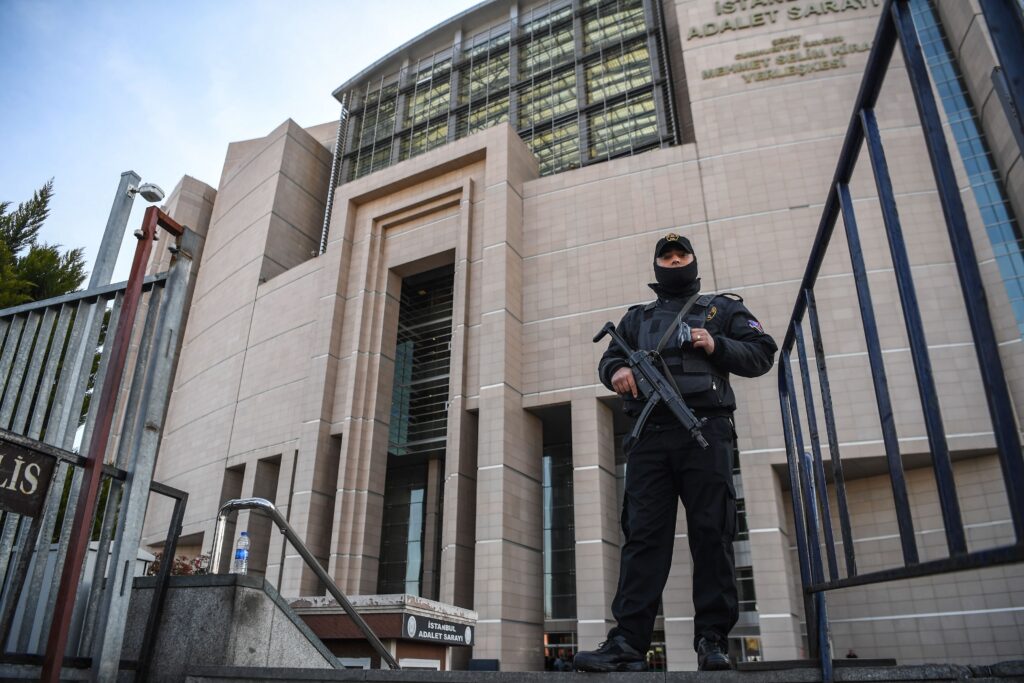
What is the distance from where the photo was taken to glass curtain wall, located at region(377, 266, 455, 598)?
25422 mm

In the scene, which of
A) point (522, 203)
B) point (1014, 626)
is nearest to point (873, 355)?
point (1014, 626)

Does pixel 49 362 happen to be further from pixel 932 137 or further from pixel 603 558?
pixel 603 558

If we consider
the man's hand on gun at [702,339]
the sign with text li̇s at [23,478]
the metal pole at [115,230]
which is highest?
the metal pole at [115,230]

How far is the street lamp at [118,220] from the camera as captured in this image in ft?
13.1

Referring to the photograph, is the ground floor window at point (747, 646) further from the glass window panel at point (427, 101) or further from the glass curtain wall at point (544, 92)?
the glass window panel at point (427, 101)

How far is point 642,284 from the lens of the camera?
22.0 meters

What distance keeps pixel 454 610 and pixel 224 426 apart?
21.6 metres

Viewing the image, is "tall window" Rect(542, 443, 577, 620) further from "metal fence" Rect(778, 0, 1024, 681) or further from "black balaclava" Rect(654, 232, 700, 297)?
"metal fence" Rect(778, 0, 1024, 681)

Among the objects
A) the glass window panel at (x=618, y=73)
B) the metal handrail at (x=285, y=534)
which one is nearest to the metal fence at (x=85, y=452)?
the metal handrail at (x=285, y=534)

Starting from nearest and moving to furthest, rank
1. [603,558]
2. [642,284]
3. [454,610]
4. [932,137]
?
1. [932,137]
2. [454,610]
3. [603,558]
4. [642,284]

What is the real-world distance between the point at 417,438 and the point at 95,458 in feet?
77.3

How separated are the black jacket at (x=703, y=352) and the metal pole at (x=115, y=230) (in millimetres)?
2908

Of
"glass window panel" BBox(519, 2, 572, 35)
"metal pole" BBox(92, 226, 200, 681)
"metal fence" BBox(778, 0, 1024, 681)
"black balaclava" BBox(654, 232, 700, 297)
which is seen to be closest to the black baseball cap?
"black balaclava" BBox(654, 232, 700, 297)

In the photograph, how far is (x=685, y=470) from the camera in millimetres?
3152
